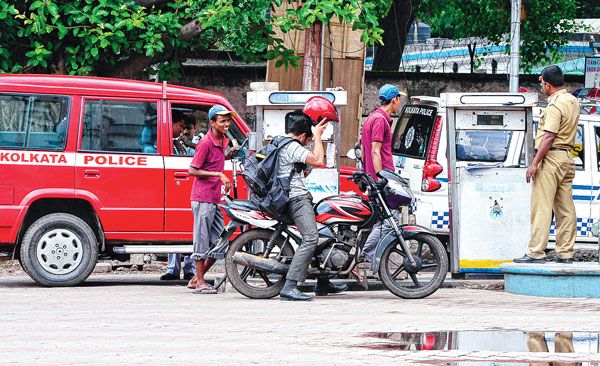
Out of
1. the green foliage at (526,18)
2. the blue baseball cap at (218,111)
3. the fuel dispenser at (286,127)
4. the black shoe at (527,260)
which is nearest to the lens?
the black shoe at (527,260)

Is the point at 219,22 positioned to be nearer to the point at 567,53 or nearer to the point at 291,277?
the point at 291,277

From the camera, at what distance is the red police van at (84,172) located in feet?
36.4

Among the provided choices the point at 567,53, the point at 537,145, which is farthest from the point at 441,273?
the point at 567,53

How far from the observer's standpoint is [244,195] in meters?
11.8

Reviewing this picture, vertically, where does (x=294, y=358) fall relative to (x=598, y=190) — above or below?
below

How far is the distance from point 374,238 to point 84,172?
10.7 feet

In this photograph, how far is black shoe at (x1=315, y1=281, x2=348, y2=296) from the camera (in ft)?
34.4

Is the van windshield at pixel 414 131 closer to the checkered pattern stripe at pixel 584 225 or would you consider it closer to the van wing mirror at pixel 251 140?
the checkered pattern stripe at pixel 584 225

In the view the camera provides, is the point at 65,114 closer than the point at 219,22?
Yes

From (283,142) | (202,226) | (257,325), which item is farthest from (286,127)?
(257,325)

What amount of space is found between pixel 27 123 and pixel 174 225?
1888 millimetres

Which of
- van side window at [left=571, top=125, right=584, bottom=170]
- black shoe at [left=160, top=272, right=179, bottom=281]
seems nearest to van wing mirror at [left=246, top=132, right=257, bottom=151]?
black shoe at [left=160, top=272, right=179, bottom=281]

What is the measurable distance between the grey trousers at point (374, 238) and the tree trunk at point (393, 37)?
1472 cm

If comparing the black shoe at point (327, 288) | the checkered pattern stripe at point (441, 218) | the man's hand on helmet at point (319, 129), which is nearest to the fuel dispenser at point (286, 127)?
the black shoe at point (327, 288)
